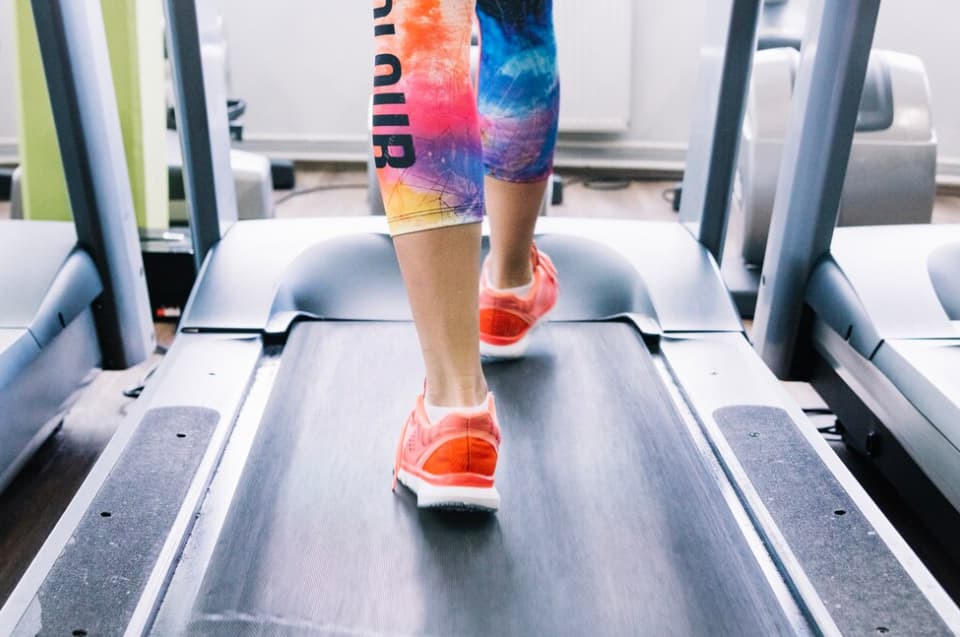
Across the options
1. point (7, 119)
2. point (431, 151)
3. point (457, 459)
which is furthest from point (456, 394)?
point (7, 119)

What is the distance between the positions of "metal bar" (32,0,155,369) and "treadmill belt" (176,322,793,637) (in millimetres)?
398

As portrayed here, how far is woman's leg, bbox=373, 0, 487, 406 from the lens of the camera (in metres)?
0.77

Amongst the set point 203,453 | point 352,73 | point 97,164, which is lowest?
point 203,453

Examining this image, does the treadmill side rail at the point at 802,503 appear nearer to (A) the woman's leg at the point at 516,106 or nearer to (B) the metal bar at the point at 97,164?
(A) the woman's leg at the point at 516,106

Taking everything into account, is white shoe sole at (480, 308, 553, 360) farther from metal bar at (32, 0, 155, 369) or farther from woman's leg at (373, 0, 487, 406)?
metal bar at (32, 0, 155, 369)

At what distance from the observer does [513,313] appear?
1213 mm

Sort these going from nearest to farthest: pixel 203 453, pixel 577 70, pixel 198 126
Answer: pixel 203 453 → pixel 198 126 → pixel 577 70

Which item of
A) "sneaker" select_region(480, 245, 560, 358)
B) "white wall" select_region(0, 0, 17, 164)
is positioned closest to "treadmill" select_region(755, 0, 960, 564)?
"sneaker" select_region(480, 245, 560, 358)

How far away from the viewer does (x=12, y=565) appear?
3.74 feet

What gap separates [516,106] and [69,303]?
78 cm

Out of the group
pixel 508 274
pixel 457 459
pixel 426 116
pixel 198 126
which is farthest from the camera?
pixel 198 126

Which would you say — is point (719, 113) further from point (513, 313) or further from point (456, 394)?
point (456, 394)

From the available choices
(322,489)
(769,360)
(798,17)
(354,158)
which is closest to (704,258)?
(769,360)

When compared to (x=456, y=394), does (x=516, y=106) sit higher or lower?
higher
